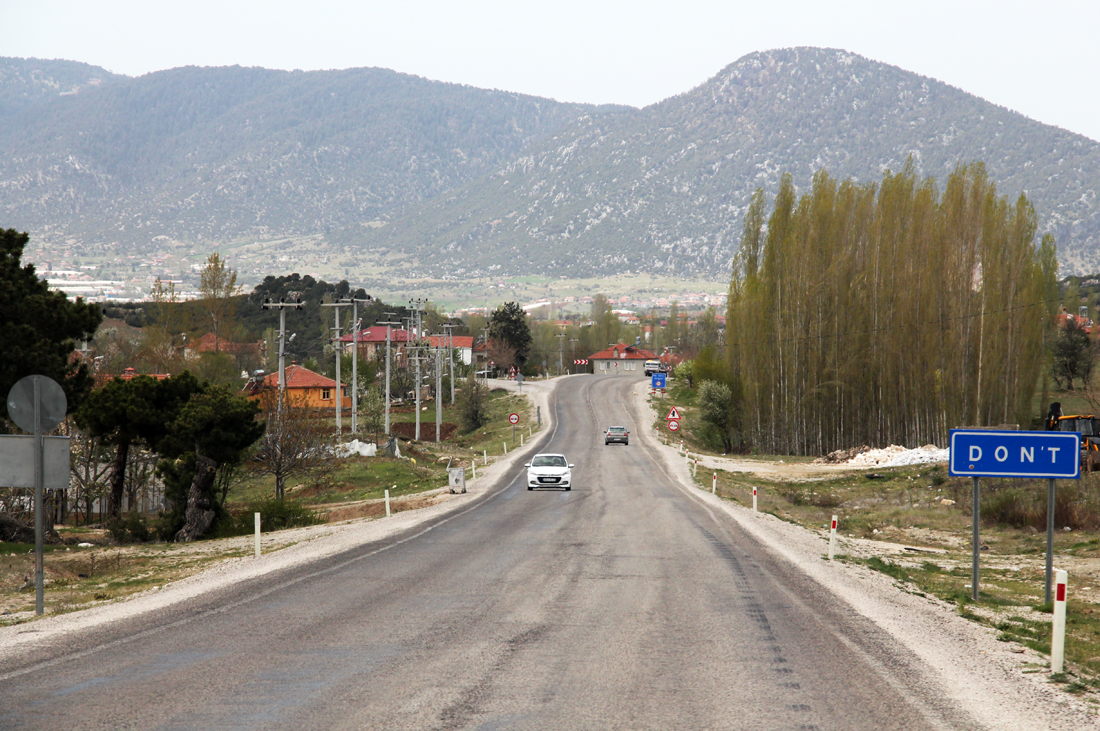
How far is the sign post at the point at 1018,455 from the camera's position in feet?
41.8

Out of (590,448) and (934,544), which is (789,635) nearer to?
(934,544)

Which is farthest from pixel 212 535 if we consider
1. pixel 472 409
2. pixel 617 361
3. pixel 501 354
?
pixel 617 361

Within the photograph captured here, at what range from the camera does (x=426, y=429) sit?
267 ft

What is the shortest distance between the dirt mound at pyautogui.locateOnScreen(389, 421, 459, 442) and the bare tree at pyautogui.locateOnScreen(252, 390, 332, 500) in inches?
1340

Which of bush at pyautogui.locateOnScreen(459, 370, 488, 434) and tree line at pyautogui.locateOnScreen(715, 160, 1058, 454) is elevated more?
tree line at pyautogui.locateOnScreen(715, 160, 1058, 454)

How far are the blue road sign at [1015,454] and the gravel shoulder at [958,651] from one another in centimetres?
224

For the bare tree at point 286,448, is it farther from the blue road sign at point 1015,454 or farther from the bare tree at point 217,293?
the bare tree at point 217,293

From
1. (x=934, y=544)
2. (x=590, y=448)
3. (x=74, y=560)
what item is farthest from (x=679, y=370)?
(x=74, y=560)

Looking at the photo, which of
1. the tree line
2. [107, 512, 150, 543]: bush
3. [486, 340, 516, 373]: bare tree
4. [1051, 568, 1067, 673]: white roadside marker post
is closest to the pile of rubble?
the tree line

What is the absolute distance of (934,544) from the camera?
26.8 m

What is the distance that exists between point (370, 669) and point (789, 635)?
5036 mm

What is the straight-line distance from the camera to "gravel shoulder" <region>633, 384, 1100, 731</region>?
7953mm

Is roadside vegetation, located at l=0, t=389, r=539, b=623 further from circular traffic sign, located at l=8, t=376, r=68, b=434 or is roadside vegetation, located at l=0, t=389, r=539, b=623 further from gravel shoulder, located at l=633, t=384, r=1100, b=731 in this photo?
gravel shoulder, located at l=633, t=384, r=1100, b=731

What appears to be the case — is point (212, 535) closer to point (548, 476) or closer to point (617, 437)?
point (548, 476)
